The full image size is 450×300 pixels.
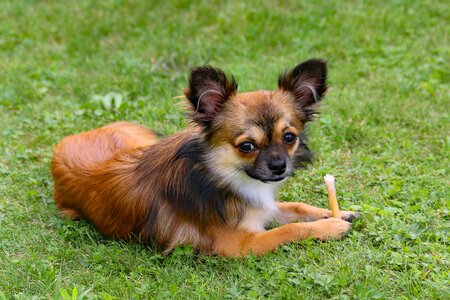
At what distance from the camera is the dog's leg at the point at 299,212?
4.63 metres

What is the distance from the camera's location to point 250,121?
4039 millimetres

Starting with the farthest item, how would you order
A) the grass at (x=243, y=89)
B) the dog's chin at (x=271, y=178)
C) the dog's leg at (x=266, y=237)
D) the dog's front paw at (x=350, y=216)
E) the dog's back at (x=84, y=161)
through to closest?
1. the dog's back at (x=84, y=161)
2. the dog's front paw at (x=350, y=216)
3. the dog's leg at (x=266, y=237)
4. the dog's chin at (x=271, y=178)
5. the grass at (x=243, y=89)

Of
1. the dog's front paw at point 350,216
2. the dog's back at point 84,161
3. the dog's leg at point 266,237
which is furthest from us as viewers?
the dog's back at point 84,161

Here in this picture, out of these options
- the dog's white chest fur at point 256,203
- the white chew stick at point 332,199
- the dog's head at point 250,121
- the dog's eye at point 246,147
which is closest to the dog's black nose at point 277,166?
the dog's head at point 250,121

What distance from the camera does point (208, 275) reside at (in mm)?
4125

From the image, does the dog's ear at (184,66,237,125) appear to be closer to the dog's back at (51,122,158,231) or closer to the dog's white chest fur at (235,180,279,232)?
the dog's white chest fur at (235,180,279,232)

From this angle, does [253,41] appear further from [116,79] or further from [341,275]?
[341,275]

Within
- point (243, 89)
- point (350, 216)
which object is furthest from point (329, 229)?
point (243, 89)

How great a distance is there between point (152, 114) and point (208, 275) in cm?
254

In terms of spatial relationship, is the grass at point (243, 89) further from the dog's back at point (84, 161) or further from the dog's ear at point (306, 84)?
the dog's ear at point (306, 84)

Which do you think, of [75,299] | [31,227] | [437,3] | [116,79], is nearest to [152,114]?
[116,79]

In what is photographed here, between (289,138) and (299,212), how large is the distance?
0.74 m

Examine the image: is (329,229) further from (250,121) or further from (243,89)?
(243,89)

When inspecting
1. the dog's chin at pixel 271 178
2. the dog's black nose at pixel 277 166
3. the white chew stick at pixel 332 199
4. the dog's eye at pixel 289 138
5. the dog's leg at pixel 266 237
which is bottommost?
the dog's leg at pixel 266 237
